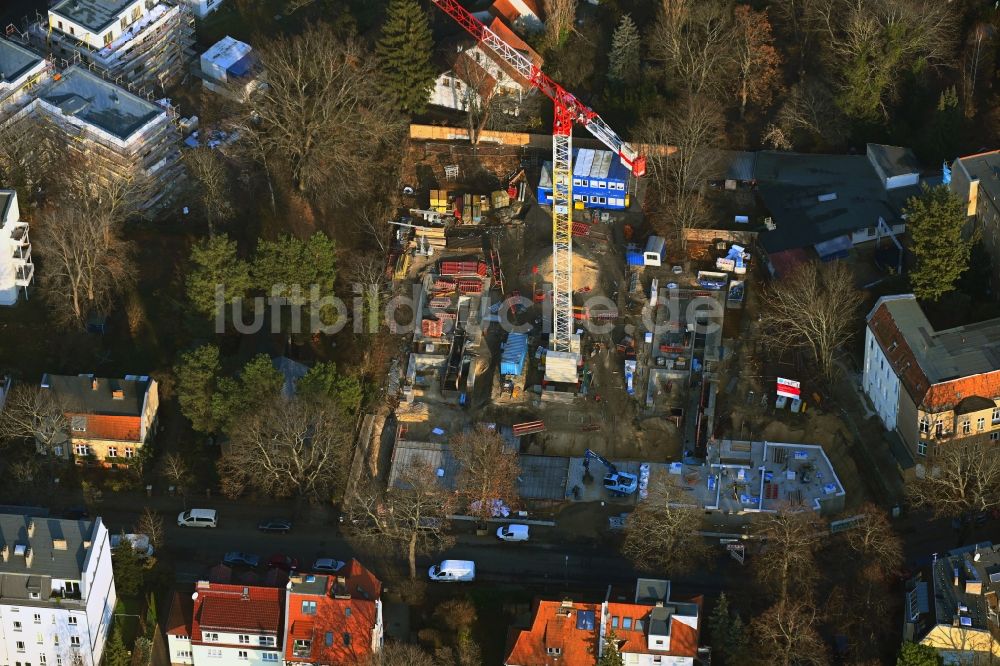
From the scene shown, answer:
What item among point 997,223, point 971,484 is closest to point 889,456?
point 971,484

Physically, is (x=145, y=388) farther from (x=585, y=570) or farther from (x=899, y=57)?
(x=899, y=57)

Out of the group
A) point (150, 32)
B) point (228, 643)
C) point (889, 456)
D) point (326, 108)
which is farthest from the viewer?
point (150, 32)

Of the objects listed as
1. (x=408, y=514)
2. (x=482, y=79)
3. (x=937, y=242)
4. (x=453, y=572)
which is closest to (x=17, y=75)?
(x=482, y=79)

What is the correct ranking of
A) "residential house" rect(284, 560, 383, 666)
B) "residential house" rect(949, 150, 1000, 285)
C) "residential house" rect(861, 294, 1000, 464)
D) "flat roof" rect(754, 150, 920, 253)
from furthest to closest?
"flat roof" rect(754, 150, 920, 253) < "residential house" rect(949, 150, 1000, 285) < "residential house" rect(861, 294, 1000, 464) < "residential house" rect(284, 560, 383, 666)

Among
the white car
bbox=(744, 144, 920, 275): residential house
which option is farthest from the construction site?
bbox=(744, 144, 920, 275): residential house

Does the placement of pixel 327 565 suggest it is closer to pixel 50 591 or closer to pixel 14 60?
pixel 50 591

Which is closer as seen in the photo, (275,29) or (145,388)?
(145,388)

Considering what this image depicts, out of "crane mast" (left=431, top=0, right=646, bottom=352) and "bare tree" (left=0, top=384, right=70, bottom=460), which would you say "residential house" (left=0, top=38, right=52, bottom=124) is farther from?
"crane mast" (left=431, top=0, right=646, bottom=352)
